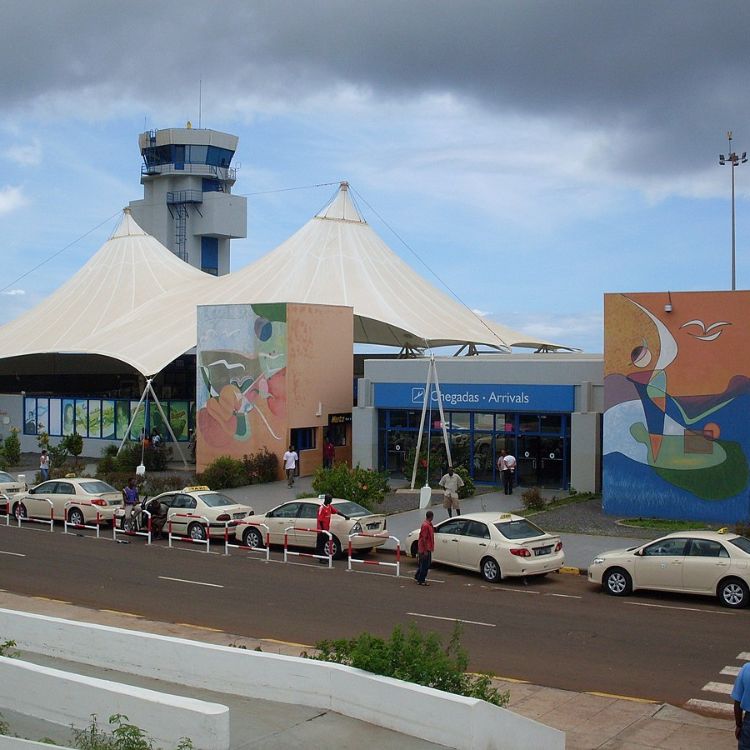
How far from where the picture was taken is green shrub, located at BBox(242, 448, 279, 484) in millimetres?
35406

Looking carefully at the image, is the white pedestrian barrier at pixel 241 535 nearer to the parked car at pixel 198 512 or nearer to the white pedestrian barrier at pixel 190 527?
the parked car at pixel 198 512

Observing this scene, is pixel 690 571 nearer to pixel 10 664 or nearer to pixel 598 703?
pixel 598 703

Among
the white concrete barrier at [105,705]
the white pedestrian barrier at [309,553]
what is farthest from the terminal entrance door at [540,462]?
the white concrete barrier at [105,705]

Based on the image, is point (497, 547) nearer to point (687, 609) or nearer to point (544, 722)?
point (687, 609)

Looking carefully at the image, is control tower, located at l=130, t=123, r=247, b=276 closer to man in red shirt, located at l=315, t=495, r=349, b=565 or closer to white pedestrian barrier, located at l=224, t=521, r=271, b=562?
white pedestrian barrier, located at l=224, t=521, r=271, b=562

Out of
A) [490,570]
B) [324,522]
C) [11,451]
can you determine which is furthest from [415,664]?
[11,451]

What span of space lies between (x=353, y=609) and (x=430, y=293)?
36.5 meters

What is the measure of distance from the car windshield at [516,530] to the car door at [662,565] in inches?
91.7

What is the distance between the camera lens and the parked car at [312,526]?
21.6 metres

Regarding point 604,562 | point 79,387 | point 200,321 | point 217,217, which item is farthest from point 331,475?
point 217,217

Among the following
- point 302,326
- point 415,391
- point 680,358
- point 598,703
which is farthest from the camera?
point 302,326

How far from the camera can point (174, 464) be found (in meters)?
41.6

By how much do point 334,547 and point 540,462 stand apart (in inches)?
498

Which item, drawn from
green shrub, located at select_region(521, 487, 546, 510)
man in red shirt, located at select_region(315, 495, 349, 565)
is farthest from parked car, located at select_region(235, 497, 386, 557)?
green shrub, located at select_region(521, 487, 546, 510)
